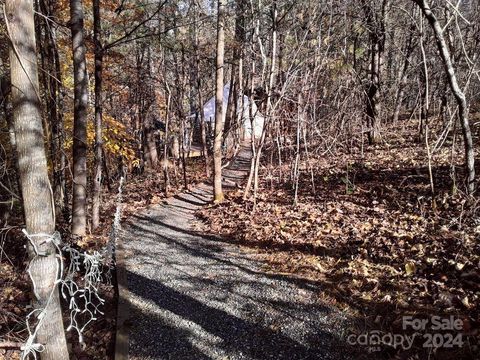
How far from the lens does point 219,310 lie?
487cm

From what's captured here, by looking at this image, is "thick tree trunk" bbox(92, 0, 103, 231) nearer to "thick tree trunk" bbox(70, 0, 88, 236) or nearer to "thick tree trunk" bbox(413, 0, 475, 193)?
"thick tree trunk" bbox(70, 0, 88, 236)

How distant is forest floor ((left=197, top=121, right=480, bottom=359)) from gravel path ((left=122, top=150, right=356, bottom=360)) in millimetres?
350

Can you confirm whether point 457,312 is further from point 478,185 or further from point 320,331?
point 478,185

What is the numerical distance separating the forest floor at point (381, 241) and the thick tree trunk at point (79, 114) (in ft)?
9.74

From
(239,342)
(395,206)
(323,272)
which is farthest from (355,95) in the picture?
(239,342)

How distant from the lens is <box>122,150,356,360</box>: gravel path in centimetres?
412

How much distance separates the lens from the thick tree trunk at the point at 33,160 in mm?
2348

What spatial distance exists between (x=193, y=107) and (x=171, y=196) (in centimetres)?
1781

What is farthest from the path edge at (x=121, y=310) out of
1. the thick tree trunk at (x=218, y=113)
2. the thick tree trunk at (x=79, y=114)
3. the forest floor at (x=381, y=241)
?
the thick tree trunk at (x=218, y=113)

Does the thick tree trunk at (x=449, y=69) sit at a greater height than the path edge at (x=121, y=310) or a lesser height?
greater

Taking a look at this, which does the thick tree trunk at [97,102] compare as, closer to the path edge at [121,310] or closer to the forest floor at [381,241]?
the path edge at [121,310]

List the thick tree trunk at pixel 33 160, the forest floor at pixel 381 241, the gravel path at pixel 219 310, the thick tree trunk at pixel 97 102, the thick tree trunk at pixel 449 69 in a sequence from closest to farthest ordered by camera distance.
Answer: the thick tree trunk at pixel 33 160
the forest floor at pixel 381 241
the gravel path at pixel 219 310
the thick tree trunk at pixel 449 69
the thick tree trunk at pixel 97 102

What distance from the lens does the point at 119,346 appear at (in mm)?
4191

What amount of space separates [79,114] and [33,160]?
449 centimetres
